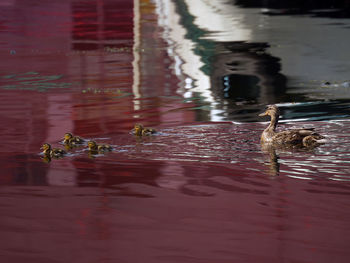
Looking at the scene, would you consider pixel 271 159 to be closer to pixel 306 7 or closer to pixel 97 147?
pixel 97 147

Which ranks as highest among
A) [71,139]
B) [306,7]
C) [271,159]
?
[306,7]

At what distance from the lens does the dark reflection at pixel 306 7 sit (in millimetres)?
28469

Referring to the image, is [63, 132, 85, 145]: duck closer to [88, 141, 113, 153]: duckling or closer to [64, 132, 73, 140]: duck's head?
[64, 132, 73, 140]: duck's head

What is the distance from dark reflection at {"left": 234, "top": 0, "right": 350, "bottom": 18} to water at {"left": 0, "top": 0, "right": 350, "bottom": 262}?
6406mm

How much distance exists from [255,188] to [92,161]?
87.3 inches

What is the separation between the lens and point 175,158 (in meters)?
10.1

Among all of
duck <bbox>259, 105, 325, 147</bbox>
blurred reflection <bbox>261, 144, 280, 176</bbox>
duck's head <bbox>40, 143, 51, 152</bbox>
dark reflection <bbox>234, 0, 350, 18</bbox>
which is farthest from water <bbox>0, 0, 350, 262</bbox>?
dark reflection <bbox>234, 0, 350, 18</bbox>

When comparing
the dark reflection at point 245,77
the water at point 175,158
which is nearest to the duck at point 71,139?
the water at point 175,158

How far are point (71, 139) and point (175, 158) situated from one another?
1599 mm

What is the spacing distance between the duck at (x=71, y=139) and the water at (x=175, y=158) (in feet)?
0.58

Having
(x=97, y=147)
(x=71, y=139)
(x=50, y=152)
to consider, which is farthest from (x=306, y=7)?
(x=50, y=152)

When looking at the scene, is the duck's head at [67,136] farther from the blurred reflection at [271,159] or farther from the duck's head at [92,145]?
the blurred reflection at [271,159]

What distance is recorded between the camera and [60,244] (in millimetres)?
7289

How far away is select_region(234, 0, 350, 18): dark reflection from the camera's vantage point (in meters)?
28.5
